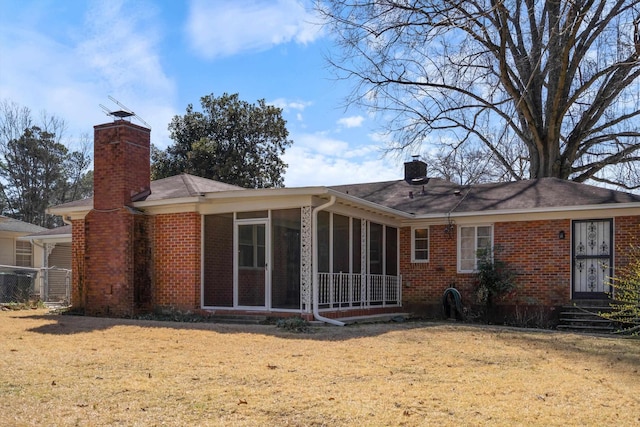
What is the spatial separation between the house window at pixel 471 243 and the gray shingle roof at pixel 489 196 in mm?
592

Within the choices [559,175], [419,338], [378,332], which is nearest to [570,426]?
[419,338]

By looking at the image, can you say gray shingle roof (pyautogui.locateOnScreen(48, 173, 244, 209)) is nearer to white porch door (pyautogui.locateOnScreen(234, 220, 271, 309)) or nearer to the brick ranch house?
the brick ranch house

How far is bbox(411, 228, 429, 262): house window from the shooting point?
610 inches

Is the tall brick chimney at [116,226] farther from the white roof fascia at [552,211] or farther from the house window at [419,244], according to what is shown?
the white roof fascia at [552,211]

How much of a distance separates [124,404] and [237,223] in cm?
764

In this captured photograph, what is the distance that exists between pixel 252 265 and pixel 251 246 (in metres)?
0.41

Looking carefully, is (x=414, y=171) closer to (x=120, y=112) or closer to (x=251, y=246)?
(x=251, y=246)

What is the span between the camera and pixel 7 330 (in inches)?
400

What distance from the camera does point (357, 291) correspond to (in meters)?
13.7

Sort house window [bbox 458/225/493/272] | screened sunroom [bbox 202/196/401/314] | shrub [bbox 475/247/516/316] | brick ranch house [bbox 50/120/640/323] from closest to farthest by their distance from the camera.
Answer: screened sunroom [bbox 202/196/401/314]
brick ranch house [bbox 50/120/640/323]
shrub [bbox 475/247/516/316]
house window [bbox 458/225/493/272]

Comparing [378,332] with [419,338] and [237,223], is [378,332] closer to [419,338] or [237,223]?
[419,338]

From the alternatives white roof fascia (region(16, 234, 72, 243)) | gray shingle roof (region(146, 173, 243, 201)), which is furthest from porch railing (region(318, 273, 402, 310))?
white roof fascia (region(16, 234, 72, 243))

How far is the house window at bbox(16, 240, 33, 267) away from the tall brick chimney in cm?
1388

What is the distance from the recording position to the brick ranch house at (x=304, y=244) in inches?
481
